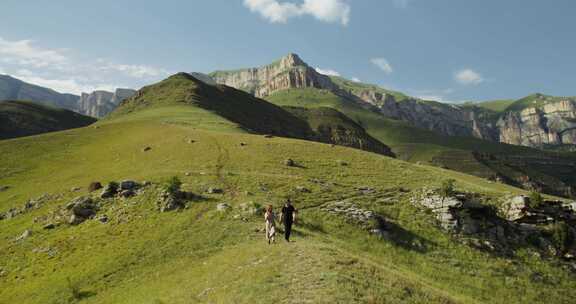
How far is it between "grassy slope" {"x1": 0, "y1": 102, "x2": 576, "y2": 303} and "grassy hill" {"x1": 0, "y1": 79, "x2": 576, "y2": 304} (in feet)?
0.42

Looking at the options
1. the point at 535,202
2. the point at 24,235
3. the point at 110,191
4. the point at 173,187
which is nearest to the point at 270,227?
the point at 173,187

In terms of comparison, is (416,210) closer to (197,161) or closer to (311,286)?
(311,286)

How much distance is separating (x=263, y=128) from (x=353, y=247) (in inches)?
5668

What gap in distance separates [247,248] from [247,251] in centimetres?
96

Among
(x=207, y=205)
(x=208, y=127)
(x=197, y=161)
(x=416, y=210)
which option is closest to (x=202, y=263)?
(x=207, y=205)

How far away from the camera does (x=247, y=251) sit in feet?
92.2

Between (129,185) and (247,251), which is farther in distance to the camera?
(129,185)

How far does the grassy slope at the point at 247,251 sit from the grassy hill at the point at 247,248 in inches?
5.0

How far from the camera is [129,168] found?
198ft

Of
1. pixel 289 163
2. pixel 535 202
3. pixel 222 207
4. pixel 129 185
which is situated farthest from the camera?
pixel 289 163

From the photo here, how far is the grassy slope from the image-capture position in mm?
21891

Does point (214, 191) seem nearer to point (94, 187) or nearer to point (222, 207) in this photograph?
point (222, 207)

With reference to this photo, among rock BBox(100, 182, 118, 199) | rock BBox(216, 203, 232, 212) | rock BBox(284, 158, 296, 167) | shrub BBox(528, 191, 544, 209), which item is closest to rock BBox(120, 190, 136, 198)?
rock BBox(100, 182, 118, 199)

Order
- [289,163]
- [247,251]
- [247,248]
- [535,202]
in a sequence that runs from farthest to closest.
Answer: [289,163] < [535,202] < [247,248] < [247,251]
